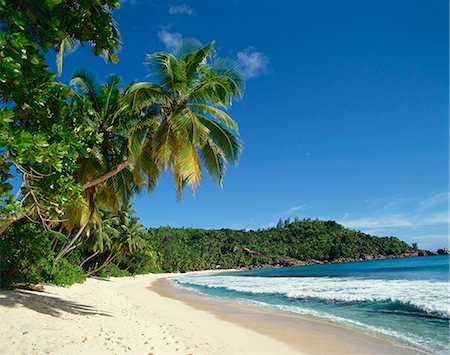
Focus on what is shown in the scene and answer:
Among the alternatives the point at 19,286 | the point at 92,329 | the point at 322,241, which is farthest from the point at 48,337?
the point at 322,241

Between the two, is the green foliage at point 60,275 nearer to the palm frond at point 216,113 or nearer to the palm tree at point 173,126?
the palm tree at point 173,126

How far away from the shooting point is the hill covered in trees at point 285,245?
106 meters

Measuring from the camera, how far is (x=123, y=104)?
9.10 m

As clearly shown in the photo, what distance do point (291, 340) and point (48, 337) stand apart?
218 inches

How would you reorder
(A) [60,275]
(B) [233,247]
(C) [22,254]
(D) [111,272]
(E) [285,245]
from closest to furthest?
1. (C) [22,254]
2. (A) [60,275]
3. (D) [111,272]
4. (B) [233,247]
5. (E) [285,245]

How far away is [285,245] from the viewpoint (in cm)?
12212

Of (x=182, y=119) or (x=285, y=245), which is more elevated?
(x=285, y=245)

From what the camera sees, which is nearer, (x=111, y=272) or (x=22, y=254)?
(x=22, y=254)

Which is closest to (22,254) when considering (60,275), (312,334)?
(60,275)

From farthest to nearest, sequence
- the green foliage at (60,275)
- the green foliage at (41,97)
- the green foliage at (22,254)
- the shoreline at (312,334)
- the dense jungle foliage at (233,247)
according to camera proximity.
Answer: the dense jungle foliage at (233,247)
the green foliage at (60,275)
the green foliage at (22,254)
the shoreline at (312,334)
the green foliage at (41,97)

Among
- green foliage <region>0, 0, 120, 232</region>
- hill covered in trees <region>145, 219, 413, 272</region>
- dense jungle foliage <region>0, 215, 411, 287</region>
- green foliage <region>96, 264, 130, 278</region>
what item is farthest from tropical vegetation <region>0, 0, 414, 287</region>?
hill covered in trees <region>145, 219, 413, 272</region>

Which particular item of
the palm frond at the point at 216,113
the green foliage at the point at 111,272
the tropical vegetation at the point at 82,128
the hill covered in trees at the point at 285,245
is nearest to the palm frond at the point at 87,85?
the tropical vegetation at the point at 82,128

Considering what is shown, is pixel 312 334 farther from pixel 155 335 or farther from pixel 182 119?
pixel 182 119

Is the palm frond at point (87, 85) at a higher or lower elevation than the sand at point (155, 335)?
higher
